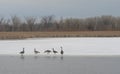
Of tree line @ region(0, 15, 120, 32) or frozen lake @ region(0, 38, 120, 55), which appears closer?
frozen lake @ region(0, 38, 120, 55)

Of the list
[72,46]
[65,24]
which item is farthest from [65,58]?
[65,24]

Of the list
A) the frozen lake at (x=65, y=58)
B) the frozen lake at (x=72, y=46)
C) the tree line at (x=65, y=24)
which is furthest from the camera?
the tree line at (x=65, y=24)

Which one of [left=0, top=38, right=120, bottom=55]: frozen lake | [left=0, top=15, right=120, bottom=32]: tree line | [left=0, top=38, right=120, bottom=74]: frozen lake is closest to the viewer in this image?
[left=0, top=38, right=120, bottom=74]: frozen lake

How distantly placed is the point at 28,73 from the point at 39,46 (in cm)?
1228

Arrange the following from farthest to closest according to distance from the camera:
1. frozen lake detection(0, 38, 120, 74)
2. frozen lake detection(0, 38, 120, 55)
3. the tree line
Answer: the tree line, frozen lake detection(0, 38, 120, 55), frozen lake detection(0, 38, 120, 74)

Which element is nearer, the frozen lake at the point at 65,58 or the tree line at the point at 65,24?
the frozen lake at the point at 65,58

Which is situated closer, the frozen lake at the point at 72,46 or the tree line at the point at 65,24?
the frozen lake at the point at 72,46

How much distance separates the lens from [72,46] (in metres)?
27.5

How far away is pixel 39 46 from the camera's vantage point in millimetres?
27438

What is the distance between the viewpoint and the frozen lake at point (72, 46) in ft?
84.8

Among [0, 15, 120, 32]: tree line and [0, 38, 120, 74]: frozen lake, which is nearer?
[0, 38, 120, 74]: frozen lake

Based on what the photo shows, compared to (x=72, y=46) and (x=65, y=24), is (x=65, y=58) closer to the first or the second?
(x=72, y=46)

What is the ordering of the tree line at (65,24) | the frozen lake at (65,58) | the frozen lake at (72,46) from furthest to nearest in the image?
the tree line at (65,24) < the frozen lake at (72,46) < the frozen lake at (65,58)

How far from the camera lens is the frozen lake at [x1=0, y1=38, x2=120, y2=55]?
1018 inches
